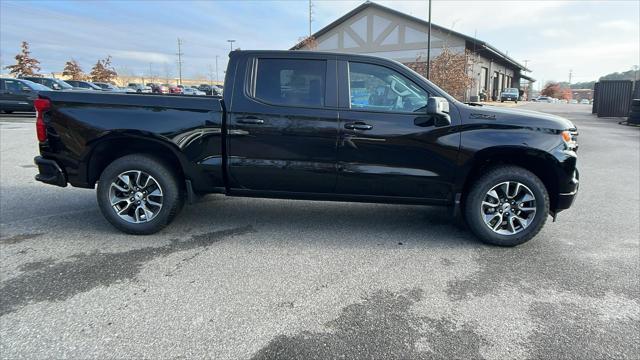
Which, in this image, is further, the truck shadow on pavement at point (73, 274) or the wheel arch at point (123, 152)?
the wheel arch at point (123, 152)

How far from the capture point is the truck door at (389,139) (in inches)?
164

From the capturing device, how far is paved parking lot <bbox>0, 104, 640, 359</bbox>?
265 centimetres

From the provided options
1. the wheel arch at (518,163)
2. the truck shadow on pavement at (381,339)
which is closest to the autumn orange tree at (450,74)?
the wheel arch at (518,163)

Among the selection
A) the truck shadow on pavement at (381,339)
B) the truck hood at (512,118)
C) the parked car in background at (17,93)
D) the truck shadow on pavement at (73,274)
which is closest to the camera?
the truck shadow on pavement at (381,339)

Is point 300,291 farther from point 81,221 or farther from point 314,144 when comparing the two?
point 81,221

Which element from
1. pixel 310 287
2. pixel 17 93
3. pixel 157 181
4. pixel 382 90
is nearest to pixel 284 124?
pixel 382 90

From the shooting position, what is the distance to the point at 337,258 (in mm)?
3967

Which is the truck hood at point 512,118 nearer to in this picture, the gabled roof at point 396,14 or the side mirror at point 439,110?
the side mirror at point 439,110

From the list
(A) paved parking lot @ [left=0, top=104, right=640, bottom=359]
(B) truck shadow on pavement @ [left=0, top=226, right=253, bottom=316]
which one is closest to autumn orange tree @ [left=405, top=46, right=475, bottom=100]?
(A) paved parking lot @ [left=0, top=104, right=640, bottom=359]

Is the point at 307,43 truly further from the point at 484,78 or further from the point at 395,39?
the point at 484,78

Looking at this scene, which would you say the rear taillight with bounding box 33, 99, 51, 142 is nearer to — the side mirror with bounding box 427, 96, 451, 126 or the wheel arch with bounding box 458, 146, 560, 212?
the side mirror with bounding box 427, 96, 451, 126

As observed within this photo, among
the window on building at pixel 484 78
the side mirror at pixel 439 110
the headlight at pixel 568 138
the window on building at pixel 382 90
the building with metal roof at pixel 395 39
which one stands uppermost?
the building with metal roof at pixel 395 39

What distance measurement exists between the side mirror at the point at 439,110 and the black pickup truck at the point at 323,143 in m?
0.02

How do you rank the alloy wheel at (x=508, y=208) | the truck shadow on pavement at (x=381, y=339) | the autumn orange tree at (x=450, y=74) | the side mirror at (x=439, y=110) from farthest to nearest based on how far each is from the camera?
1. the autumn orange tree at (x=450, y=74)
2. the alloy wheel at (x=508, y=208)
3. the side mirror at (x=439, y=110)
4. the truck shadow on pavement at (x=381, y=339)
